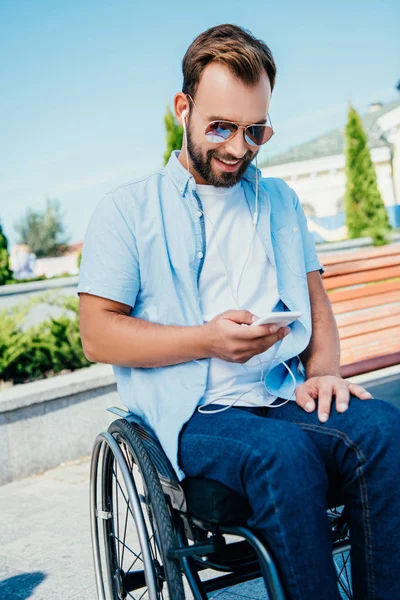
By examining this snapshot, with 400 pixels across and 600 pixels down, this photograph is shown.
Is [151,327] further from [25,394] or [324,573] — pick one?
[25,394]

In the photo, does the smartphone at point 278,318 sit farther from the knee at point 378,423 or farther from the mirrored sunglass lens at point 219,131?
the mirrored sunglass lens at point 219,131

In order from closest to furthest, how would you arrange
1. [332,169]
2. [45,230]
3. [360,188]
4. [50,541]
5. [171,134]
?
[50,541] → [171,134] → [360,188] → [332,169] → [45,230]

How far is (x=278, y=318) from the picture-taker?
5.56 ft

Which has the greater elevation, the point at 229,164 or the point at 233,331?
the point at 229,164

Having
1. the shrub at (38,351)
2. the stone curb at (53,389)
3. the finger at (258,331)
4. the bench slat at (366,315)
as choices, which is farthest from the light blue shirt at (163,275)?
the shrub at (38,351)

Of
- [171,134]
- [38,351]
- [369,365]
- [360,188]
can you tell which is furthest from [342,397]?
[360,188]

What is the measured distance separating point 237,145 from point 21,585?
6.50 ft

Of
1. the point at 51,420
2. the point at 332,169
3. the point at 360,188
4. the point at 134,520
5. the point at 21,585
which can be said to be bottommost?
the point at 21,585

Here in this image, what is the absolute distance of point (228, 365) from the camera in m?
1.97

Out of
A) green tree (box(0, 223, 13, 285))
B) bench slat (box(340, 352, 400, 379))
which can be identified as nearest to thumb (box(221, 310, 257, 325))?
bench slat (box(340, 352, 400, 379))

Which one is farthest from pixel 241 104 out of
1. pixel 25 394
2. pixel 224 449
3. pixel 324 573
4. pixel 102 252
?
pixel 25 394

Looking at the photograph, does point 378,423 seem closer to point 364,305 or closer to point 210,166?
point 210,166

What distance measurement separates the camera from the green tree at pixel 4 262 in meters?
16.5

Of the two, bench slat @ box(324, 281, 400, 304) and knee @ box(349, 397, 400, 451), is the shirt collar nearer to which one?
knee @ box(349, 397, 400, 451)
